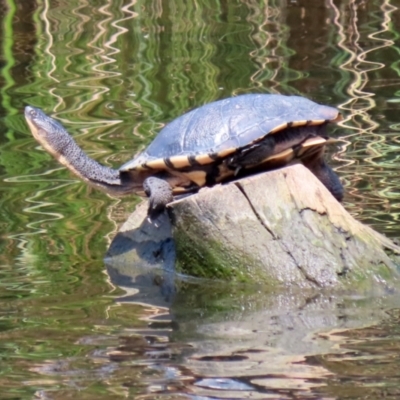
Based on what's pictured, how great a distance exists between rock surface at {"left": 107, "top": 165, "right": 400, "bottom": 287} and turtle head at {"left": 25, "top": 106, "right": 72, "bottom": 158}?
1.32 meters

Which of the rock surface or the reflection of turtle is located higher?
the reflection of turtle

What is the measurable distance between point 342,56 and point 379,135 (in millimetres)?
2413

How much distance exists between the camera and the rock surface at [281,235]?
4.91 meters

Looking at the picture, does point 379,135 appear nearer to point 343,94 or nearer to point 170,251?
point 343,94

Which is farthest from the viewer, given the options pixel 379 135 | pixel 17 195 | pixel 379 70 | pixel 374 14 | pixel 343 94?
pixel 374 14

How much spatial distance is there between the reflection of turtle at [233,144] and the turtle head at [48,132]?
59 centimetres

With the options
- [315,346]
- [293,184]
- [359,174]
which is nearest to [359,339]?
[315,346]

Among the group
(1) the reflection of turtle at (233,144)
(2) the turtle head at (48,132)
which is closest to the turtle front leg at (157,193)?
(1) the reflection of turtle at (233,144)

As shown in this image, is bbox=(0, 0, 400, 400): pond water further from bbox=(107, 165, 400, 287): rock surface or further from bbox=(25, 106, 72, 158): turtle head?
bbox=(25, 106, 72, 158): turtle head

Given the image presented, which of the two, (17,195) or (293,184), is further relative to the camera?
(17,195)

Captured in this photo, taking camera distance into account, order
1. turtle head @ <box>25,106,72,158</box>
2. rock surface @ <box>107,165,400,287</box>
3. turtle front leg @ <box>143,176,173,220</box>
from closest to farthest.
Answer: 1. rock surface @ <box>107,165,400,287</box>
2. turtle front leg @ <box>143,176,173,220</box>
3. turtle head @ <box>25,106,72,158</box>

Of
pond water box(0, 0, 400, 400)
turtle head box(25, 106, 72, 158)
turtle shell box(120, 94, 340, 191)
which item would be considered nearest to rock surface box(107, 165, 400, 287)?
pond water box(0, 0, 400, 400)

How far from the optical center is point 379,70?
406 inches

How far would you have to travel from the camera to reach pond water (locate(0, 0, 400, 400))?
3744 millimetres
